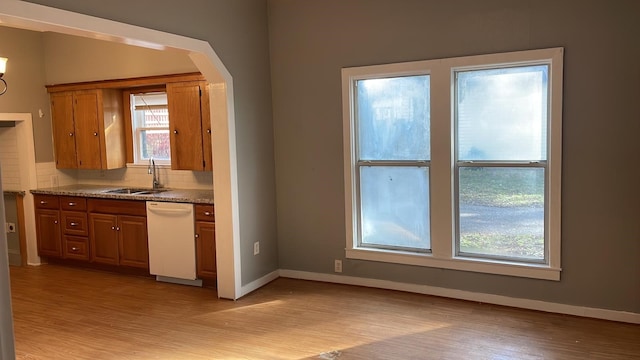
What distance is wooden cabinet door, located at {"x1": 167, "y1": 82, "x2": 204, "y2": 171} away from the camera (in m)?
5.20

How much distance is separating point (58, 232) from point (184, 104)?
228 centimetres

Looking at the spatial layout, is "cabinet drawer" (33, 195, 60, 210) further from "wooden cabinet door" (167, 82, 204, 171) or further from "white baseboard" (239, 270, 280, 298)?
"white baseboard" (239, 270, 280, 298)

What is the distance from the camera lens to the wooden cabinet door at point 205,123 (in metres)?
5.13

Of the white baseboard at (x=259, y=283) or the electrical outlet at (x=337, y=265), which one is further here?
the electrical outlet at (x=337, y=265)

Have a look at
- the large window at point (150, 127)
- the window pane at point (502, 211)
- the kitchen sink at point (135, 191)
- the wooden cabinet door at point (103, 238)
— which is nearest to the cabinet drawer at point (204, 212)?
the kitchen sink at point (135, 191)

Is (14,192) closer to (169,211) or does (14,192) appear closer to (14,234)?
(14,234)

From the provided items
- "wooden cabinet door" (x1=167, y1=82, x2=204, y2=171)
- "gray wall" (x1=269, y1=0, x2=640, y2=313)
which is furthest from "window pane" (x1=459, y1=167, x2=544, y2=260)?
"wooden cabinet door" (x1=167, y1=82, x2=204, y2=171)

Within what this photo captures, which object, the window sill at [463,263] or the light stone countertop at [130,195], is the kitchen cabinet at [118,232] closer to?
the light stone countertop at [130,195]

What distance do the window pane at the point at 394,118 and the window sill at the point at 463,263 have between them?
905mm

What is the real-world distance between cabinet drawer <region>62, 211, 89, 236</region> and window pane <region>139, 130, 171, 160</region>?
3.28ft

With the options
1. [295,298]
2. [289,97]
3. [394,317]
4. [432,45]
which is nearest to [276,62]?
[289,97]

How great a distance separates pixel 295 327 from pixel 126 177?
3.42 metres

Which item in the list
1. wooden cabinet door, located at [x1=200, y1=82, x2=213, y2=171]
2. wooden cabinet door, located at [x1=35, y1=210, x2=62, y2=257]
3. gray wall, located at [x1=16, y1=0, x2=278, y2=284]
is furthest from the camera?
wooden cabinet door, located at [x1=35, y1=210, x2=62, y2=257]

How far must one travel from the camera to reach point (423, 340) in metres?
3.62
